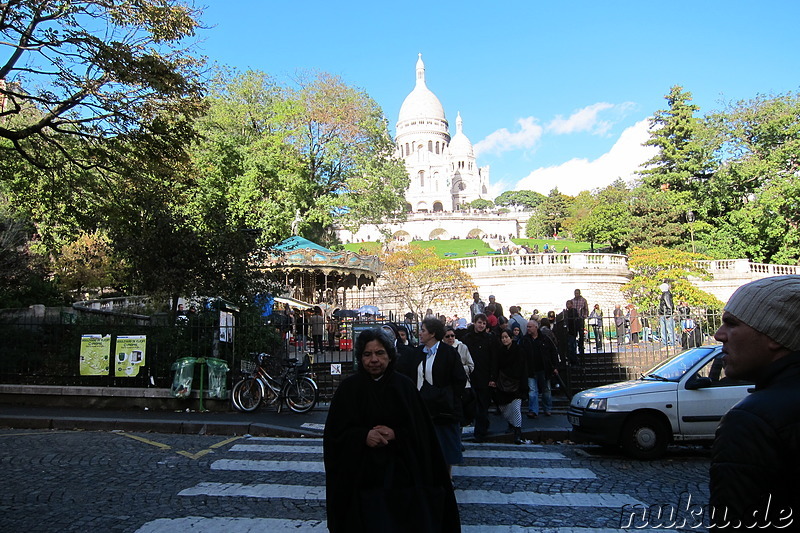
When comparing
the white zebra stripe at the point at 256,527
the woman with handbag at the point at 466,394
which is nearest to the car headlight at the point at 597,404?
the woman with handbag at the point at 466,394

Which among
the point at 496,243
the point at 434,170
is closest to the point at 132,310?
the point at 496,243

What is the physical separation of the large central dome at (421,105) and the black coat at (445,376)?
12177 centimetres

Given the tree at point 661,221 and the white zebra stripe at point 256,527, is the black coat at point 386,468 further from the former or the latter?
the tree at point 661,221

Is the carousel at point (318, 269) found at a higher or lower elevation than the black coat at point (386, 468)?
higher

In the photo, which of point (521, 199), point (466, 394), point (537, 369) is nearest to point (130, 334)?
point (466, 394)

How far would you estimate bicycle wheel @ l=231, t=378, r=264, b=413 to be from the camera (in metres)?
10.9

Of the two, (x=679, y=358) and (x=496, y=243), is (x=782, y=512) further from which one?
(x=496, y=243)

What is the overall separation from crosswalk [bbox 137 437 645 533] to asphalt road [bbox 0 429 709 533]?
1 centimetres

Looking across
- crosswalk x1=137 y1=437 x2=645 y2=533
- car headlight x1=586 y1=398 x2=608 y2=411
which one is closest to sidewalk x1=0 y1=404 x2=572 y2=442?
crosswalk x1=137 y1=437 x2=645 y2=533

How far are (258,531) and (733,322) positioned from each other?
4.16 m

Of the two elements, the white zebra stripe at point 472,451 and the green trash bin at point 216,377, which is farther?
the green trash bin at point 216,377

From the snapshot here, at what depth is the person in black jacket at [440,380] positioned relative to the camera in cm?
607

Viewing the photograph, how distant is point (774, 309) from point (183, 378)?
A: 10.6 m

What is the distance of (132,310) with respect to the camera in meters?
19.1
